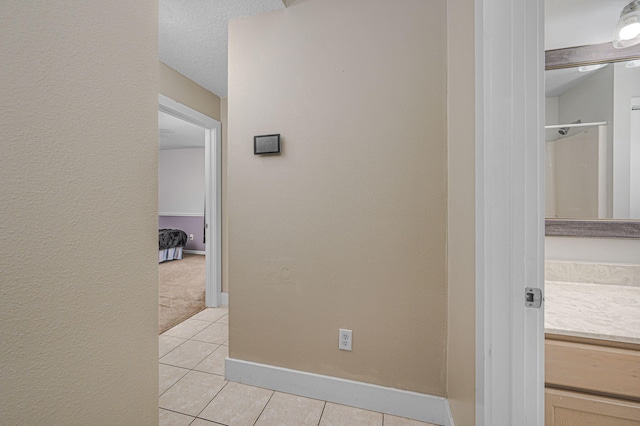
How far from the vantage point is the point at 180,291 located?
339 centimetres

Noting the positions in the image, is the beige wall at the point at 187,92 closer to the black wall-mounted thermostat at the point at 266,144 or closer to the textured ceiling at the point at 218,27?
the textured ceiling at the point at 218,27

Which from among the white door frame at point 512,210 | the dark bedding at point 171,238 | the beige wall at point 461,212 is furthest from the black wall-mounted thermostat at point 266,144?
the dark bedding at point 171,238

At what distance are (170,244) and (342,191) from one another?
202 inches

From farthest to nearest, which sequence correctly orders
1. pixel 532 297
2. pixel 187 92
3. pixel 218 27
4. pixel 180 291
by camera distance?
1. pixel 180 291
2. pixel 187 92
3. pixel 218 27
4. pixel 532 297

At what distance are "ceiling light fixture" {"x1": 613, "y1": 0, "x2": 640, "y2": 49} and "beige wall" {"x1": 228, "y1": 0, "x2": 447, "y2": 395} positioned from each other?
2.49 ft

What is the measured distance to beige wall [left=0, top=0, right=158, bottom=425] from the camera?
0.44 m

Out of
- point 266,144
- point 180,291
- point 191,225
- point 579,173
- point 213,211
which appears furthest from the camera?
point 191,225

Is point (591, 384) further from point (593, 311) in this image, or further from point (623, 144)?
point (623, 144)

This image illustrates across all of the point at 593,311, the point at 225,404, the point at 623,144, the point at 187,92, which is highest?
the point at 187,92

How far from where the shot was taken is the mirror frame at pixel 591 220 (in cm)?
121

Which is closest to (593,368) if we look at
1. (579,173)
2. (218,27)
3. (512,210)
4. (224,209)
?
(512,210)

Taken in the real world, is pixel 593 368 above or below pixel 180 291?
above

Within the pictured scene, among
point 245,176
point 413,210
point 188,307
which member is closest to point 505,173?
point 413,210

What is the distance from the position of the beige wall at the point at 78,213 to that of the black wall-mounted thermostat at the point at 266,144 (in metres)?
0.87
